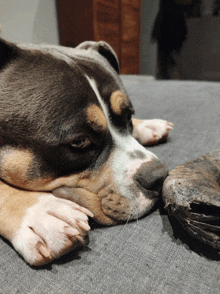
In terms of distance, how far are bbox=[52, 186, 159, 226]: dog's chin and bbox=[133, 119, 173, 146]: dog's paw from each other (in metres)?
0.76

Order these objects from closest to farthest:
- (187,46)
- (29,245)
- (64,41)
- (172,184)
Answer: (29,245) → (172,184) → (64,41) → (187,46)

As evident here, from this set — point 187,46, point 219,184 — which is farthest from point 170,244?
point 187,46

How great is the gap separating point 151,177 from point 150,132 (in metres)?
0.75

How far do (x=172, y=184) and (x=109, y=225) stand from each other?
0.33 m

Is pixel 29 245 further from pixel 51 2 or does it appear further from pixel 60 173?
pixel 51 2

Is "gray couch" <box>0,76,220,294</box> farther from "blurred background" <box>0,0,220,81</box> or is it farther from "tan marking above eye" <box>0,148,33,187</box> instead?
"blurred background" <box>0,0,220,81</box>

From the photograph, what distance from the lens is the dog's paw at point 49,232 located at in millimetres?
941

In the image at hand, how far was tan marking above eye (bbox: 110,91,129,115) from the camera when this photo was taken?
132 centimetres

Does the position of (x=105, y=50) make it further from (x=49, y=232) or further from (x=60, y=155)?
(x=49, y=232)

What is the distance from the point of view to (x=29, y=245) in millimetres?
952

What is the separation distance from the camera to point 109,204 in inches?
45.9

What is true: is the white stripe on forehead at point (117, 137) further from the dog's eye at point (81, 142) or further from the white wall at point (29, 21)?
the white wall at point (29, 21)

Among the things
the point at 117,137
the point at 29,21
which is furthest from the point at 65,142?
the point at 29,21

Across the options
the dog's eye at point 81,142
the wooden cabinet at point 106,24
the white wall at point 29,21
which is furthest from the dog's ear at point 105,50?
the wooden cabinet at point 106,24
